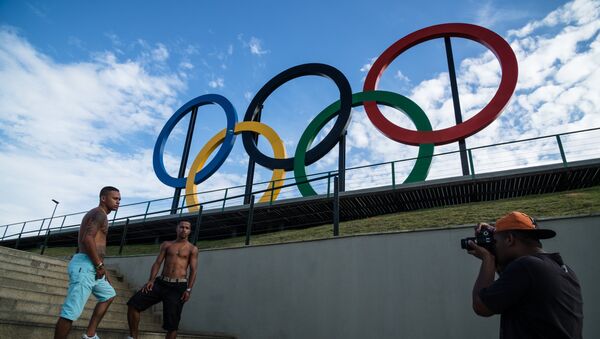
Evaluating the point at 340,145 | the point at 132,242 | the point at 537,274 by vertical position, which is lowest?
the point at 537,274

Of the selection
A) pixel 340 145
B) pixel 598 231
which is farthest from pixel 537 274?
pixel 340 145

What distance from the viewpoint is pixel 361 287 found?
5125 millimetres

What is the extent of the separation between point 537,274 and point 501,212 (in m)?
7.94

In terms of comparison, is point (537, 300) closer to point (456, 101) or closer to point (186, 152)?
point (456, 101)

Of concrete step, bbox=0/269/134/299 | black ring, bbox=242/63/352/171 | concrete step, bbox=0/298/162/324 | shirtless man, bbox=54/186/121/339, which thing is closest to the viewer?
shirtless man, bbox=54/186/121/339

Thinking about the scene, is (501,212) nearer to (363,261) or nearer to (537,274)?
(363,261)

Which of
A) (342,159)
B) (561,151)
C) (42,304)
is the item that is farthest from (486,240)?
(342,159)

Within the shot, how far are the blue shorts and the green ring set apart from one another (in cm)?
781

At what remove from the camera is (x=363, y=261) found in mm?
5270

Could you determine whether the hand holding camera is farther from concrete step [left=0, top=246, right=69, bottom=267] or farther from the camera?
concrete step [left=0, top=246, right=69, bottom=267]

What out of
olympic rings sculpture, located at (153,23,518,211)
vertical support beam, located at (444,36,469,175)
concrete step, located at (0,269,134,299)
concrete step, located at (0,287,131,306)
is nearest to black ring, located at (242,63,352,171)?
olympic rings sculpture, located at (153,23,518,211)

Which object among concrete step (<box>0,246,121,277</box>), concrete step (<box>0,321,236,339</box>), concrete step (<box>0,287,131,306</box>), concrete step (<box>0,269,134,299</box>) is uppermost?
concrete step (<box>0,246,121,277</box>)

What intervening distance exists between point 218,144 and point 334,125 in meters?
6.55

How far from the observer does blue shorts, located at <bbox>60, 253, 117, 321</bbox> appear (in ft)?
10.3
